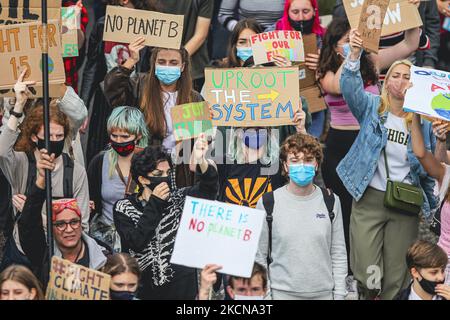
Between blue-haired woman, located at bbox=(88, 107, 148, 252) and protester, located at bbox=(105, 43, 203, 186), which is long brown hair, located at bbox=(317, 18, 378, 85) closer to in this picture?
protester, located at bbox=(105, 43, 203, 186)

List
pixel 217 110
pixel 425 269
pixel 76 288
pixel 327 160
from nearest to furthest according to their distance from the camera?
pixel 76 288 < pixel 425 269 < pixel 217 110 < pixel 327 160

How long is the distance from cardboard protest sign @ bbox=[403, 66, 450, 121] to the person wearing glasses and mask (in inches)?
92.9

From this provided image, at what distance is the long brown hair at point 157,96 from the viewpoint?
11.6m

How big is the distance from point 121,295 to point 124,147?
156cm

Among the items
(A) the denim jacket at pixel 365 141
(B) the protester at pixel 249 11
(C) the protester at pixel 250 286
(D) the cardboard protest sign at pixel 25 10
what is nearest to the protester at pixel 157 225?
(C) the protester at pixel 250 286

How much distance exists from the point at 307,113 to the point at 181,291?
191 cm

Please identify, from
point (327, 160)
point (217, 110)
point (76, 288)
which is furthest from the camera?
point (327, 160)

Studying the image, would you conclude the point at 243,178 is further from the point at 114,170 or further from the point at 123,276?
the point at 123,276

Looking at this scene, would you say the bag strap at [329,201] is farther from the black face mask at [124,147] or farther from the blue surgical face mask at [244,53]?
the blue surgical face mask at [244,53]

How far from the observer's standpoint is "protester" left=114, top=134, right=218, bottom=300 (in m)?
10.6

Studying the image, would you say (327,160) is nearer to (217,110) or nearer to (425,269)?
(217,110)

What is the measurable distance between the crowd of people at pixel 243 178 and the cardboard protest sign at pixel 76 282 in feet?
0.52

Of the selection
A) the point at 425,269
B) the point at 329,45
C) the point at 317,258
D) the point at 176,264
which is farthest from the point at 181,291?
the point at 329,45
